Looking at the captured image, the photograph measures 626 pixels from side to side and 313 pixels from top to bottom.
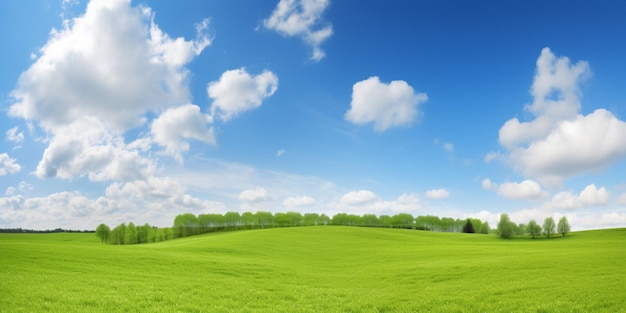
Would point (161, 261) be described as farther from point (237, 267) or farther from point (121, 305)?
point (121, 305)

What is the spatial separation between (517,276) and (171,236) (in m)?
155

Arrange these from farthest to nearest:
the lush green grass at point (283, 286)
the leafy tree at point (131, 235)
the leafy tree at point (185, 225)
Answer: the leafy tree at point (185, 225) < the leafy tree at point (131, 235) < the lush green grass at point (283, 286)

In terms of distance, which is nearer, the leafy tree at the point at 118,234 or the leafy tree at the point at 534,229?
the leafy tree at the point at 534,229

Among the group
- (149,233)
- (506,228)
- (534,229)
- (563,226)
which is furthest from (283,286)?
(149,233)

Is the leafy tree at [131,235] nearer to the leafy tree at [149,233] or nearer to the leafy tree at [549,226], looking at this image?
the leafy tree at [149,233]

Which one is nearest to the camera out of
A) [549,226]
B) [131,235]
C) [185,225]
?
[549,226]

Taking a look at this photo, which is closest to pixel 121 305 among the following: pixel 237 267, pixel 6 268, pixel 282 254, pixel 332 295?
pixel 332 295

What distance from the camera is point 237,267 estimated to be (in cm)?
4234

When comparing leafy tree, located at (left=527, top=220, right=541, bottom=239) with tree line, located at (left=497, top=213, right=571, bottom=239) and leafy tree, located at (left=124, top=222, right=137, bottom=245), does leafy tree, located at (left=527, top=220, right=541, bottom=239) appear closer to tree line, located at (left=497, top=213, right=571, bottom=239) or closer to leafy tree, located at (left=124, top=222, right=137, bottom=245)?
tree line, located at (left=497, top=213, right=571, bottom=239)

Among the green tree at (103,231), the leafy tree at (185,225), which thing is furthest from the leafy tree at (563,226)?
the green tree at (103,231)

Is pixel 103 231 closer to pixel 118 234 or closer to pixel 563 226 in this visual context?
pixel 118 234

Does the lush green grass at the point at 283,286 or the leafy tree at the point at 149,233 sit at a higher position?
the lush green grass at the point at 283,286

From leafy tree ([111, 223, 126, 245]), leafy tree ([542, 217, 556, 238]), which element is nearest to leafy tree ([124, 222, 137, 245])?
leafy tree ([111, 223, 126, 245])

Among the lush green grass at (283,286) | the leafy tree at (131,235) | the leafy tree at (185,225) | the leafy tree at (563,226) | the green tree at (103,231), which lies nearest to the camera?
the lush green grass at (283,286)
